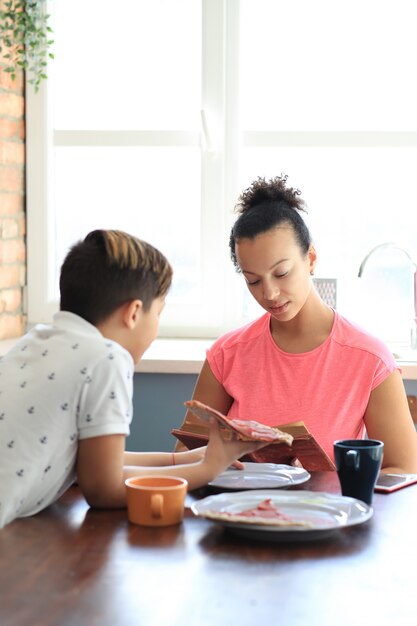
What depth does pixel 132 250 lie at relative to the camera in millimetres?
1534

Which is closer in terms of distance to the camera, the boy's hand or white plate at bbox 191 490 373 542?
white plate at bbox 191 490 373 542

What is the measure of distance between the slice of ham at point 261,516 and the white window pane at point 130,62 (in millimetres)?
2332

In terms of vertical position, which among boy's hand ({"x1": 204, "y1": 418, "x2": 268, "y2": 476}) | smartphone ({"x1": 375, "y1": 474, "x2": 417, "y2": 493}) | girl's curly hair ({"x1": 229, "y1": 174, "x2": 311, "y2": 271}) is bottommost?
smartphone ({"x1": 375, "y1": 474, "x2": 417, "y2": 493})

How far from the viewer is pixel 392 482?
64.9 inches

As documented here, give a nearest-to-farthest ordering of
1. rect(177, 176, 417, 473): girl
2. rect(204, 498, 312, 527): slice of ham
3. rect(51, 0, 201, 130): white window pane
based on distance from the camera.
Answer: rect(204, 498, 312, 527): slice of ham → rect(177, 176, 417, 473): girl → rect(51, 0, 201, 130): white window pane

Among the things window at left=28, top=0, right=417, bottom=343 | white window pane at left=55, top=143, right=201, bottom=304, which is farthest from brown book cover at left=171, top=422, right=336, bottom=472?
white window pane at left=55, top=143, right=201, bottom=304

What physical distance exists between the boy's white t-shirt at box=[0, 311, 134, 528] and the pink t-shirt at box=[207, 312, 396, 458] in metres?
0.79

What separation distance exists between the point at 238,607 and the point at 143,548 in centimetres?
25

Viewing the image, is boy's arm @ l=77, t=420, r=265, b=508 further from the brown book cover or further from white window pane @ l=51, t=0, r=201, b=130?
white window pane @ l=51, t=0, r=201, b=130

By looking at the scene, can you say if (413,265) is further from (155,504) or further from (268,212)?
(155,504)

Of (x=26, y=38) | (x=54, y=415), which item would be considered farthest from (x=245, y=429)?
(x=26, y=38)

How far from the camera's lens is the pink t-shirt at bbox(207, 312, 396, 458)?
2121 millimetres

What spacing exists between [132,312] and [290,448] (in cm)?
37

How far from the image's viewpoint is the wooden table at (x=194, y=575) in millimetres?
991
